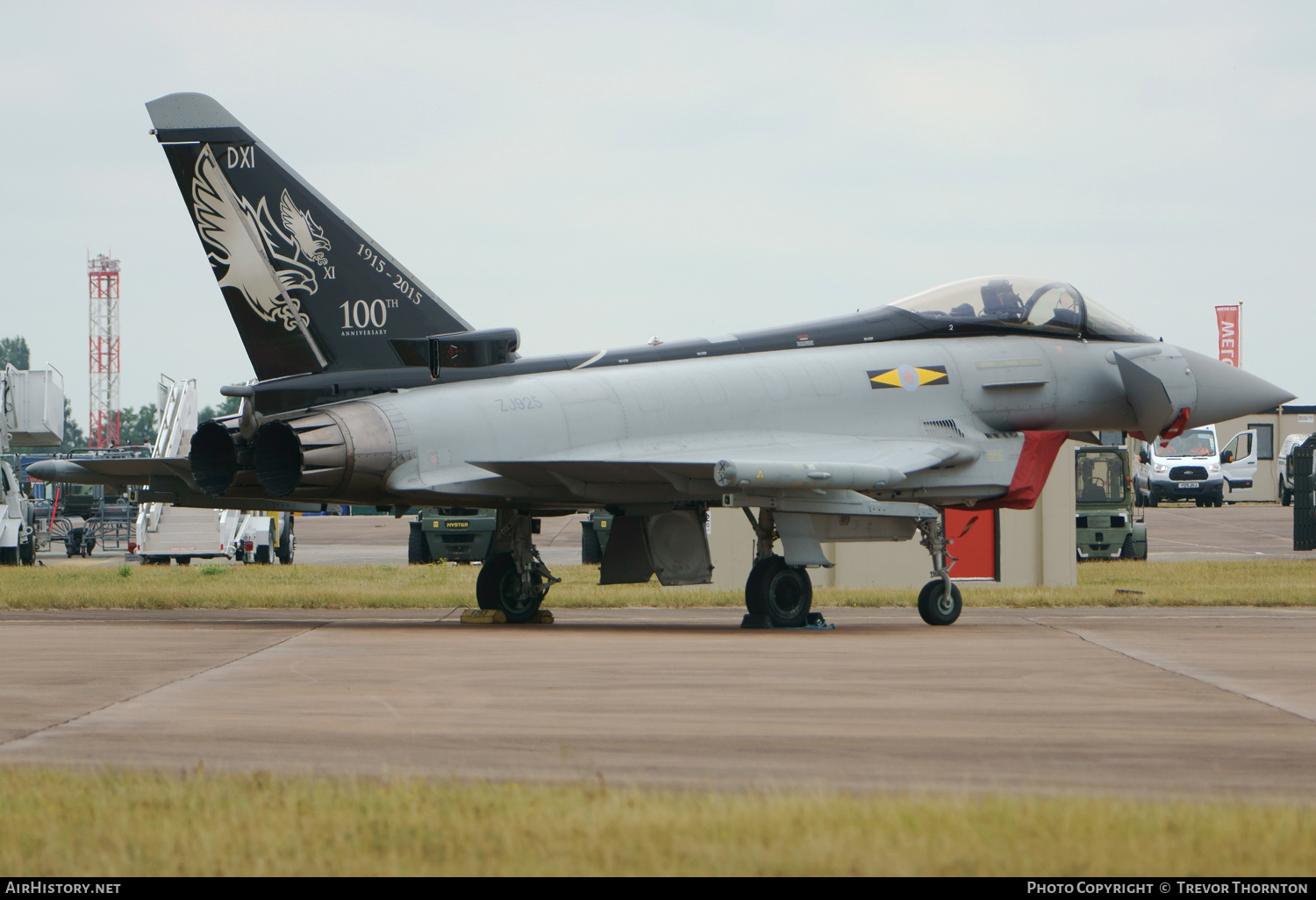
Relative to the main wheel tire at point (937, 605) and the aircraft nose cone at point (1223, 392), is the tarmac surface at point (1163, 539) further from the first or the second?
the main wheel tire at point (937, 605)

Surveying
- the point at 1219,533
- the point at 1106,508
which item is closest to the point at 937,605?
the point at 1106,508

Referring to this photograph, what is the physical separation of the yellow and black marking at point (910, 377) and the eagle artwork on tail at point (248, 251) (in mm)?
5825

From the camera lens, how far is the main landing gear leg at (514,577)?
14.4 meters

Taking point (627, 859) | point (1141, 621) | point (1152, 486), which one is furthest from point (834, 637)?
point (1152, 486)

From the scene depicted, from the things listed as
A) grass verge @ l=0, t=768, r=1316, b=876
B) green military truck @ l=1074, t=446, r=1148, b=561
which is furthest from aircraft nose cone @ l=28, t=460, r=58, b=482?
green military truck @ l=1074, t=446, r=1148, b=561

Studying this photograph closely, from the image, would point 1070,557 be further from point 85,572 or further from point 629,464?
point 85,572

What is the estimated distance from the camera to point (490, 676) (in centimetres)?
884

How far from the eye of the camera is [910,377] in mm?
14727

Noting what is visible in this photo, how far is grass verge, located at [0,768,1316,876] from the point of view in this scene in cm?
400

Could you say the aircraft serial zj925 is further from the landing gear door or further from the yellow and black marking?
the landing gear door

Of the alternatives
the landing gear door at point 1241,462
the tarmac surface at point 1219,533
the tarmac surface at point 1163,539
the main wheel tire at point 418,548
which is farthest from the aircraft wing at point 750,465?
the landing gear door at point 1241,462

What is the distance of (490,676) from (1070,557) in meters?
14.0

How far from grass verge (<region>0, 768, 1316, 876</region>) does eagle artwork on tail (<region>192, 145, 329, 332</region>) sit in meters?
8.58

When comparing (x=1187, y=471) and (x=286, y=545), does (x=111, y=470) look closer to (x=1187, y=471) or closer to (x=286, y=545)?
(x=286, y=545)
